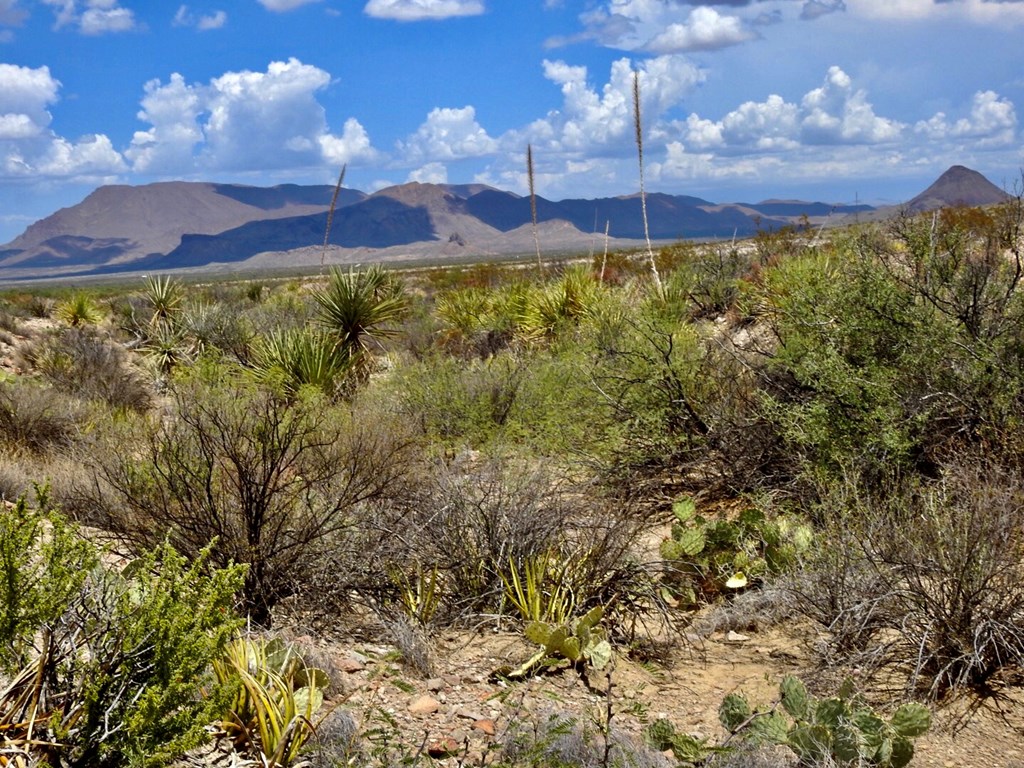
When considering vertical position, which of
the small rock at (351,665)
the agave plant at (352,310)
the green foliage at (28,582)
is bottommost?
the small rock at (351,665)

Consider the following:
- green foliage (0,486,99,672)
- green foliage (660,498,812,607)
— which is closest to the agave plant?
green foliage (660,498,812,607)

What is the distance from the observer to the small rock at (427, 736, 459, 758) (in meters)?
3.94

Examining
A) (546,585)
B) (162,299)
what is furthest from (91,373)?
(546,585)

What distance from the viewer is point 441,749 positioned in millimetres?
Result: 3959

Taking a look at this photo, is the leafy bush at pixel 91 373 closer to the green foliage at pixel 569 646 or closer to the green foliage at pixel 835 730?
the green foliage at pixel 569 646

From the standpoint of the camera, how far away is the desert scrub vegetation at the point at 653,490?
4.84m

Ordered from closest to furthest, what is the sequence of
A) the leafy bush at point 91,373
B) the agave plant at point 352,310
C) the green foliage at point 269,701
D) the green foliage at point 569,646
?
the green foliage at point 269,701 → the green foliage at point 569,646 → the agave plant at point 352,310 → the leafy bush at point 91,373

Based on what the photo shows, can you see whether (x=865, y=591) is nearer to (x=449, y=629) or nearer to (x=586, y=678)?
(x=586, y=678)

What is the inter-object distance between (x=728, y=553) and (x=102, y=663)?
4.28 m

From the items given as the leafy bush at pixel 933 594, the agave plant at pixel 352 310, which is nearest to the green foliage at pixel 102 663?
the leafy bush at pixel 933 594

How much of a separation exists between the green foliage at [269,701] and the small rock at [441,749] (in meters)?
0.50

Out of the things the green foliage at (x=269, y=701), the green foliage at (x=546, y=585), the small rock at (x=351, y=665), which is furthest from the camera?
the green foliage at (x=546, y=585)

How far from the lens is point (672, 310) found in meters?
15.2

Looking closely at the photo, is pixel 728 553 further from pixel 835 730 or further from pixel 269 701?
pixel 269 701
